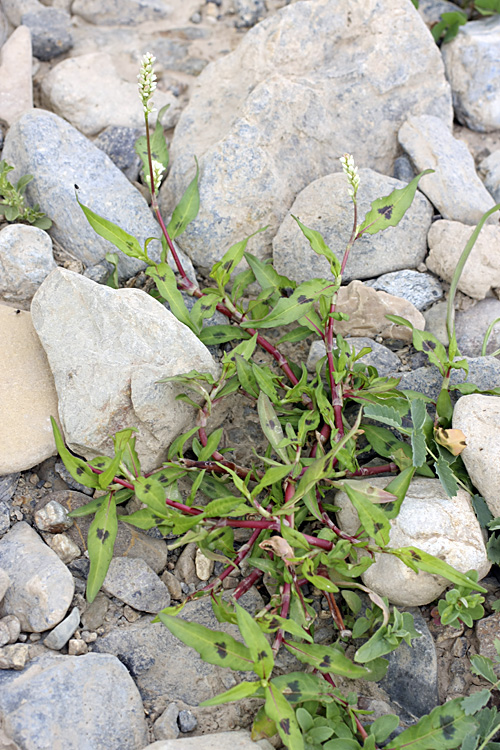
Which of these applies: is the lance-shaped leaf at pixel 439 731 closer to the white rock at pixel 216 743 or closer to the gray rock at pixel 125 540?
the white rock at pixel 216 743

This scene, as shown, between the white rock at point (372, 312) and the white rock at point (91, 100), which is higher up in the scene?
the white rock at point (91, 100)

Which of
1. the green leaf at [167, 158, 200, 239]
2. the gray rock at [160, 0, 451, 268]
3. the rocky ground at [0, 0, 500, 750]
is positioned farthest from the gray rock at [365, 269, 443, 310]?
the green leaf at [167, 158, 200, 239]

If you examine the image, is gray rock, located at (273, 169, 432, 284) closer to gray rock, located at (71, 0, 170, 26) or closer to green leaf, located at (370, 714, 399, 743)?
gray rock, located at (71, 0, 170, 26)

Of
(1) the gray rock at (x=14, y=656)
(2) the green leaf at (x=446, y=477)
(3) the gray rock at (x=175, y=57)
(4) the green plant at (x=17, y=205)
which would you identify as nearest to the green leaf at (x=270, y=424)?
(2) the green leaf at (x=446, y=477)

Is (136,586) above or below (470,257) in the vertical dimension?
below

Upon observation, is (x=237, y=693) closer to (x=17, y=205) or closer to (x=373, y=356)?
(x=373, y=356)

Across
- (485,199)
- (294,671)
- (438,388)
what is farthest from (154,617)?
(485,199)

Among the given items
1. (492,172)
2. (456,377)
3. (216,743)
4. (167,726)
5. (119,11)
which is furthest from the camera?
(119,11)

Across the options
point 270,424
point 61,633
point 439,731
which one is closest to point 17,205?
point 270,424
